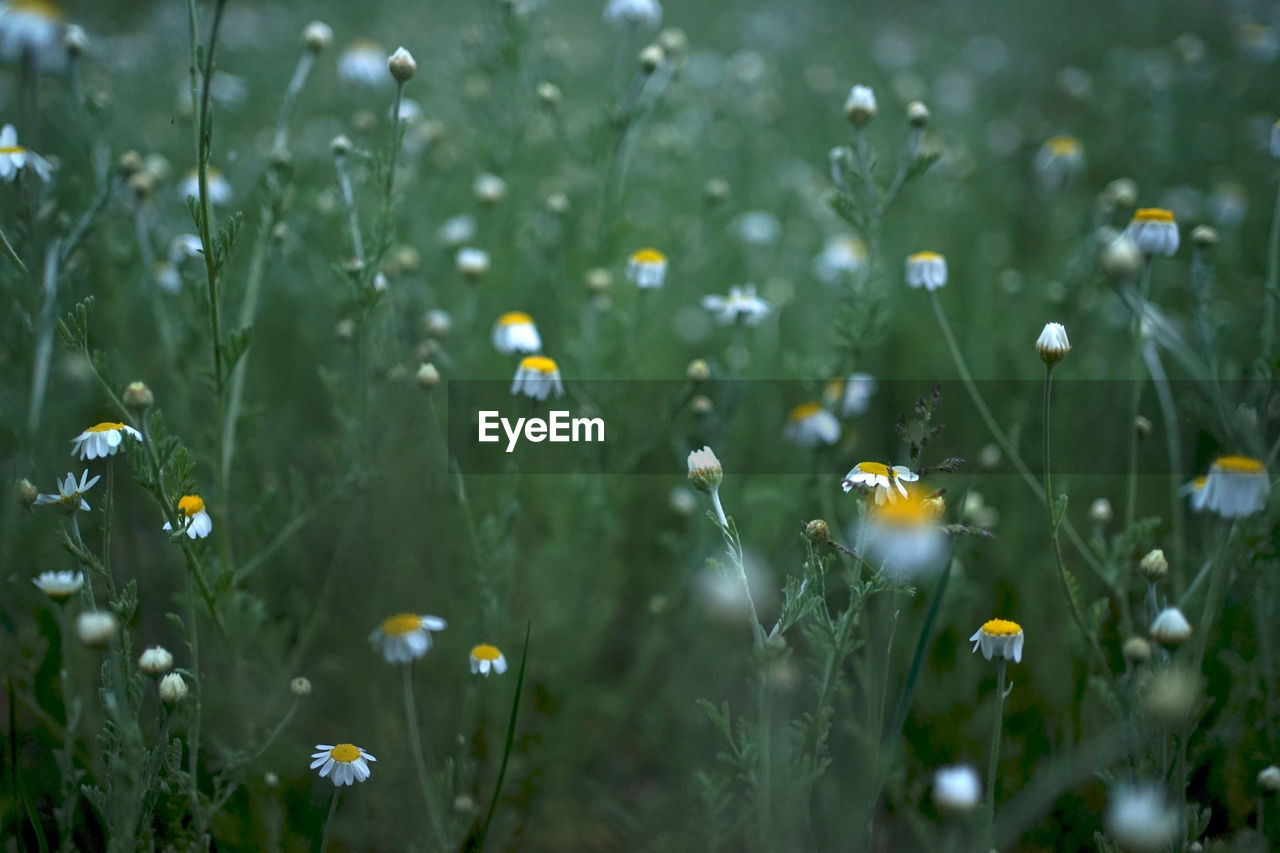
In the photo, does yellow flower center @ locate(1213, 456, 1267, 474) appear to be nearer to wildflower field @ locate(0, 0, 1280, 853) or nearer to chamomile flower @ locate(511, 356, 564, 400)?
wildflower field @ locate(0, 0, 1280, 853)

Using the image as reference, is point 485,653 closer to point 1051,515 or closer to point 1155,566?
point 1051,515

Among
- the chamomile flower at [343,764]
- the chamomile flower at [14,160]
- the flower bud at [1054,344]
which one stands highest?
the chamomile flower at [14,160]

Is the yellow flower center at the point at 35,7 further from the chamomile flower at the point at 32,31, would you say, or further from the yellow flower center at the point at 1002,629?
the yellow flower center at the point at 1002,629

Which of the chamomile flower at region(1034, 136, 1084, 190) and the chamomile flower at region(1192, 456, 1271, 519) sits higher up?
the chamomile flower at region(1034, 136, 1084, 190)

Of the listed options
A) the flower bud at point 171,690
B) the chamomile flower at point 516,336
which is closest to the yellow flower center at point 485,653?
the flower bud at point 171,690

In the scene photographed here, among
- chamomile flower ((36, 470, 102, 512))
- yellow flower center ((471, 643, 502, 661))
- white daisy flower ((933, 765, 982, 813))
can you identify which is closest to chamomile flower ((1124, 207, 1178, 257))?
white daisy flower ((933, 765, 982, 813))

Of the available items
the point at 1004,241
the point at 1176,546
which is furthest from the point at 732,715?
the point at 1004,241

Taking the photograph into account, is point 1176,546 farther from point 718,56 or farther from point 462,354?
point 718,56
